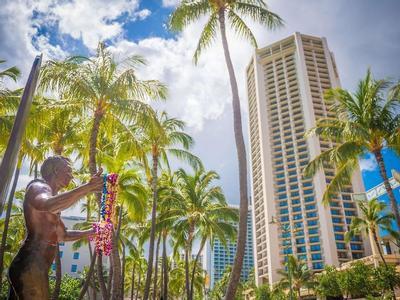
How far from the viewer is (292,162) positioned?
107 meters

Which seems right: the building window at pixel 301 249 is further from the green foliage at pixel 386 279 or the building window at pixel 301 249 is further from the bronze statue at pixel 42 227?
the bronze statue at pixel 42 227

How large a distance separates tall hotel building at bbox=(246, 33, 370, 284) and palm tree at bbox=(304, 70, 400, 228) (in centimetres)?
7816

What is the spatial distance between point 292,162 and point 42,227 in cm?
10929

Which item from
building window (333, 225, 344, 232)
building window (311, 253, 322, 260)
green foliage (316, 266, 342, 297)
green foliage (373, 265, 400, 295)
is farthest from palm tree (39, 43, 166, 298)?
building window (333, 225, 344, 232)

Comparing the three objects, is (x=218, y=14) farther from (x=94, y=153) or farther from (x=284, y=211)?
(x=284, y=211)

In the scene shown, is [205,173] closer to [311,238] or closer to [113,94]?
[113,94]

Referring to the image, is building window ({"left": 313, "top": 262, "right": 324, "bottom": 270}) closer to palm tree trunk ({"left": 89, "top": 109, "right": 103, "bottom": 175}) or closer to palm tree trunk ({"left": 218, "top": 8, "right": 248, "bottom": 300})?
palm tree trunk ({"left": 218, "top": 8, "right": 248, "bottom": 300})

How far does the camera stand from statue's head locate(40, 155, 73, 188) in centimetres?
319

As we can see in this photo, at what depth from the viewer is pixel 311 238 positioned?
307 ft

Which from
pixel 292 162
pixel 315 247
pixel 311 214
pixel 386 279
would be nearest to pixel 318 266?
pixel 315 247

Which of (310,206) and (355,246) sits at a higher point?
(310,206)

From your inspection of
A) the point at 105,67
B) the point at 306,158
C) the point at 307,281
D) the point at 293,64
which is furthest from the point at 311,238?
the point at 105,67

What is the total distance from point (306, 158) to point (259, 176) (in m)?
20.3

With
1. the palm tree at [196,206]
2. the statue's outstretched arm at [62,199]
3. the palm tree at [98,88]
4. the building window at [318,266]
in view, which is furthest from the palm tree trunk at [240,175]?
the building window at [318,266]
